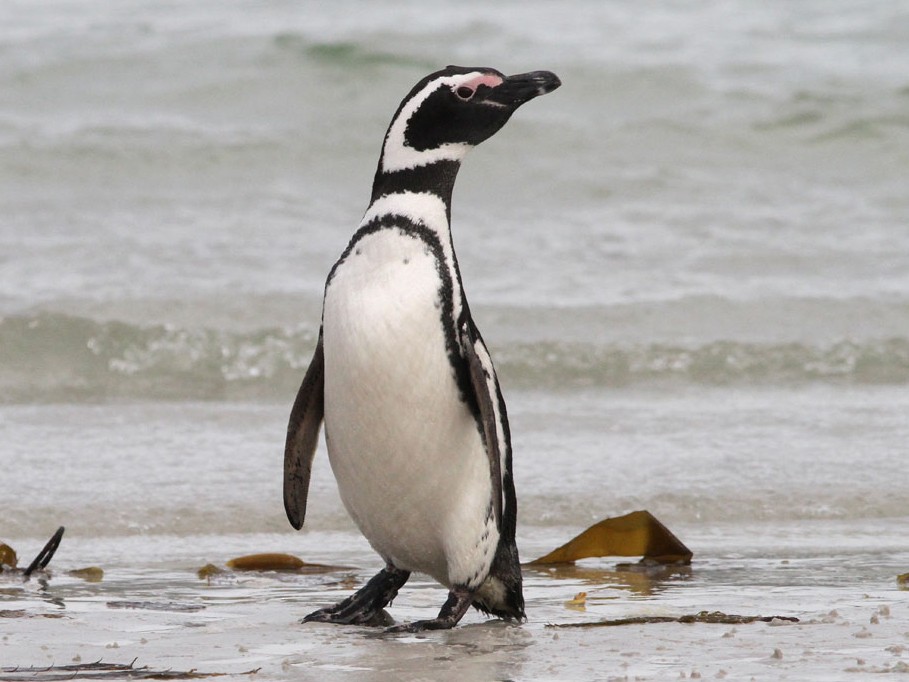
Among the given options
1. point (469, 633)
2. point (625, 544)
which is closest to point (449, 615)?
point (469, 633)

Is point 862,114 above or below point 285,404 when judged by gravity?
above

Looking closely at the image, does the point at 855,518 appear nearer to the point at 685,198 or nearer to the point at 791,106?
the point at 685,198

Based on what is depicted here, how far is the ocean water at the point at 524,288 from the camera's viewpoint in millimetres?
4051

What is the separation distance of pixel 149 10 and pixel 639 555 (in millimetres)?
12356

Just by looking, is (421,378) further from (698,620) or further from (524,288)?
(524,288)

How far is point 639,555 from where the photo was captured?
Answer: 3955 millimetres

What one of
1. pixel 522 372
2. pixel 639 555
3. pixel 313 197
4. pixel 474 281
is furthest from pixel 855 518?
pixel 313 197

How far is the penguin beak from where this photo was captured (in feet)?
10.5

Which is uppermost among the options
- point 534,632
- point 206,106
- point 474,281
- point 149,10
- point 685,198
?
point 149,10

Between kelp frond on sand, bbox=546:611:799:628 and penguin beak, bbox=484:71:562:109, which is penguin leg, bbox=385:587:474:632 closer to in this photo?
kelp frond on sand, bbox=546:611:799:628

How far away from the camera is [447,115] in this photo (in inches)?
125

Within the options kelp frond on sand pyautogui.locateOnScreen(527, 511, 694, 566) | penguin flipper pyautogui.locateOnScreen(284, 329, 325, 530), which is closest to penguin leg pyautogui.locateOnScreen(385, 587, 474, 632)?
penguin flipper pyautogui.locateOnScreen(284, 329, 325, 530)

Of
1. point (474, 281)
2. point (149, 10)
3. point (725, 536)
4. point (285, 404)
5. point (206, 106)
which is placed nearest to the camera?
point (725, 536)

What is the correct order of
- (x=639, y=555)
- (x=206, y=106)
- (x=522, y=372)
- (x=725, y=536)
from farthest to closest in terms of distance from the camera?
1. (x=206, y=106)
2. (x=522, y=372)
3. (x=725, y=536)
4. (x=639, y=555)
